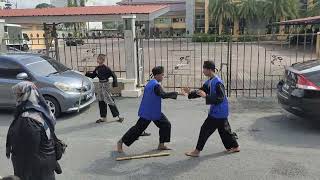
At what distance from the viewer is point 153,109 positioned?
6.23 metres

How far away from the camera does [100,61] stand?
8.43 m

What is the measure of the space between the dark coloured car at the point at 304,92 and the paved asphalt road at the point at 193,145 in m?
0.47

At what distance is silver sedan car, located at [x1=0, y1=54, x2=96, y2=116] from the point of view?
895cm

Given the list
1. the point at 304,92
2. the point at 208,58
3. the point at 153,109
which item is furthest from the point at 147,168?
the point at 208,58

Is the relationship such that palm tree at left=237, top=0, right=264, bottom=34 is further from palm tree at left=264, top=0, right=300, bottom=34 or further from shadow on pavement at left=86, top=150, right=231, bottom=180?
shadow on pavement at left=86, top=150, right=231, bottom=180

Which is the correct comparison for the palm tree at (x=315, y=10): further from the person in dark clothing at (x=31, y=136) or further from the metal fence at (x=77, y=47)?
the person in dark clothing at (x=31, y=136)

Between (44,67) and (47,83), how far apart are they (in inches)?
29.7

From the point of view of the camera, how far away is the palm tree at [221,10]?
56219mm

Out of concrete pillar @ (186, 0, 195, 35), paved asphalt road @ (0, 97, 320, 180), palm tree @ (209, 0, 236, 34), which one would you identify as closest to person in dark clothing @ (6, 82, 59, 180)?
paved asphalt road @ (0, 97, 320, 180)

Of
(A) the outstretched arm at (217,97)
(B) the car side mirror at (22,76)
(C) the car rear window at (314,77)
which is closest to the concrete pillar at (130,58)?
(B) the car side mirror at (22,76)

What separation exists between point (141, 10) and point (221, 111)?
7.99m

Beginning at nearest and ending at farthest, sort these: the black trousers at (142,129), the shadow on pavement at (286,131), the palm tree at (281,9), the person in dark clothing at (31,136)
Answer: the person in dark clothing at (31,136) → the black trousers at (142,129) → the shadow on pavement at (286,131) → the palm tree at (281,9)

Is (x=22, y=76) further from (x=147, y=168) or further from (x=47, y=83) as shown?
(x=147, y=168)

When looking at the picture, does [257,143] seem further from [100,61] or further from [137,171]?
[100,61]
